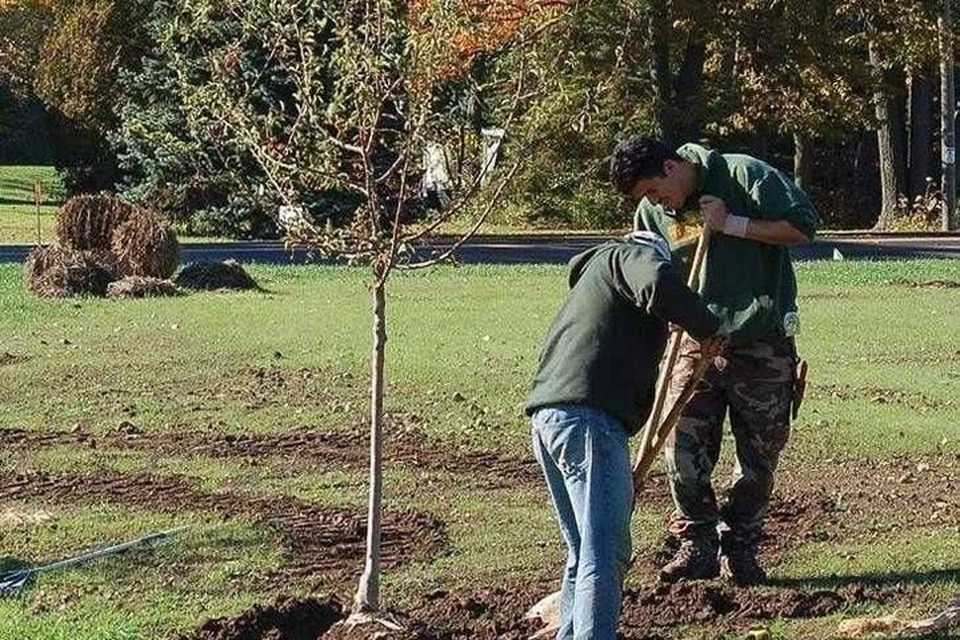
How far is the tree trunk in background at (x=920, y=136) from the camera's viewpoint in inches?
1746

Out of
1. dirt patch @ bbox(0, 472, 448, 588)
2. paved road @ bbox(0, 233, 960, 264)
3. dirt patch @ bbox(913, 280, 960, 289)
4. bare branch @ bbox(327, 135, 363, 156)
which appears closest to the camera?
bare branch @ bbox(327, 135, 363, 156)

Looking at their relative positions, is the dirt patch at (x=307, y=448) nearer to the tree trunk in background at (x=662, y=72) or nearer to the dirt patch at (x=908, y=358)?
the dirt patch at (x=908, y=358)

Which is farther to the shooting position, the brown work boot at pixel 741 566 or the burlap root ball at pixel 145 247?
the burlap root ball at pixel 145 247

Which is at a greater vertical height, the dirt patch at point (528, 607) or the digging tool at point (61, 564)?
the dirt patch at point (528, 607)

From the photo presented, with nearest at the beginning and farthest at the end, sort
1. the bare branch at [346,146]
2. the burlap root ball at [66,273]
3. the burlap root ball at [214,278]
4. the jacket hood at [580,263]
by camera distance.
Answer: the jacket hood at [580,263], the bare branch at [346,146], the burlap root ball at [66,273], the burlap root ball at [214,278]

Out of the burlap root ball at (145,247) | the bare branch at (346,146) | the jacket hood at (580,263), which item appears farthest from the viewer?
the burlap root ball at (145,247)

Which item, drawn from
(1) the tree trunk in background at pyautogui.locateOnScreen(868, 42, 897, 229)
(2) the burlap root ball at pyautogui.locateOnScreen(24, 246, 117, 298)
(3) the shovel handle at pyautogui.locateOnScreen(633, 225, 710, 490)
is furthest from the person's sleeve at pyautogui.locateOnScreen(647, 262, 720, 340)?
(1) the tree trunk in background at pyautogui.locateOnScreen(868, 42, 897, 229)

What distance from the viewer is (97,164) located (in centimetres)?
4581

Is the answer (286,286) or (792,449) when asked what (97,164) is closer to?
(286,286)

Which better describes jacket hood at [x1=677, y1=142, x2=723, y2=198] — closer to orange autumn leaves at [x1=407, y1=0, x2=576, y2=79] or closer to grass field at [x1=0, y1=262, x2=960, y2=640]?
orange autumn leaves at [x1=407, y1=0, x2=576, y2=79]

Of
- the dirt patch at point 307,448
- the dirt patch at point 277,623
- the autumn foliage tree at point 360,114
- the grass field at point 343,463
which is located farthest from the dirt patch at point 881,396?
the dirt patch at point 277,623

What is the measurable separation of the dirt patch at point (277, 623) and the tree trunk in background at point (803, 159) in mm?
37475

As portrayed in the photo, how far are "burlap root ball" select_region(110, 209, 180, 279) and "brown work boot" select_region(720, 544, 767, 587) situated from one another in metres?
16.2

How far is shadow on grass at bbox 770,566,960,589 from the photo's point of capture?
7555 millimetres
